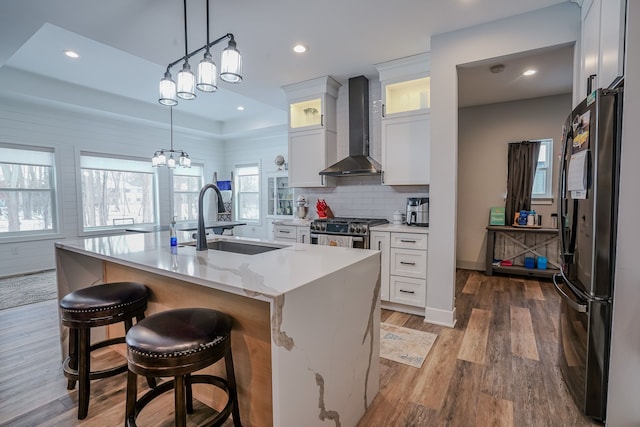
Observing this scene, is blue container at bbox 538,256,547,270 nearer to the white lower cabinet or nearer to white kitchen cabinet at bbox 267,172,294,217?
the white lower cabinet

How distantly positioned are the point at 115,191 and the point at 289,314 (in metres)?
6.41

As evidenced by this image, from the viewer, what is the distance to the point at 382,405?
1902mm

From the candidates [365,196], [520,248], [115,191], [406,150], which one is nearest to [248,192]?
[115,191]

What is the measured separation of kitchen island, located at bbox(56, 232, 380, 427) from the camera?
48.6 inches

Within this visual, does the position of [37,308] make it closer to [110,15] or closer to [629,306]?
[110,15]

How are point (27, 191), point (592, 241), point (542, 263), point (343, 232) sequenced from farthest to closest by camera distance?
1. point (27, 191)
2. point (542, 263)
3. point (343, 232)
4. point (592, 241)

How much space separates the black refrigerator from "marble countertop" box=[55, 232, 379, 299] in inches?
45.3

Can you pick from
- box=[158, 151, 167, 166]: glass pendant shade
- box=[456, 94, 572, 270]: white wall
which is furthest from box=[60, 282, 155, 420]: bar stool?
box=[456, 94, 572, 270]: white wall

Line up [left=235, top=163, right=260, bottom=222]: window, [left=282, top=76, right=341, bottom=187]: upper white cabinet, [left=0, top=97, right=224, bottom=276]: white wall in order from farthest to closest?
1. [left=235, top=163, right=260, bottom=222]: window
2. [left=0, top=97, right=224, bottom=276]: white wall
3. [left=282, top=76, right=341, bottom=187]: upper white cabinet

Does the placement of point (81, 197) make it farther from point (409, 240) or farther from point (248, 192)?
point (409, 240)

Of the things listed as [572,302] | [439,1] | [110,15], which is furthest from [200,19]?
[572,302]

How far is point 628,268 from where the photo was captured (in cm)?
152

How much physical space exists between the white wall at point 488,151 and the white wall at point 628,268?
12.3 ft

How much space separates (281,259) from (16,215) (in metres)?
5.70
